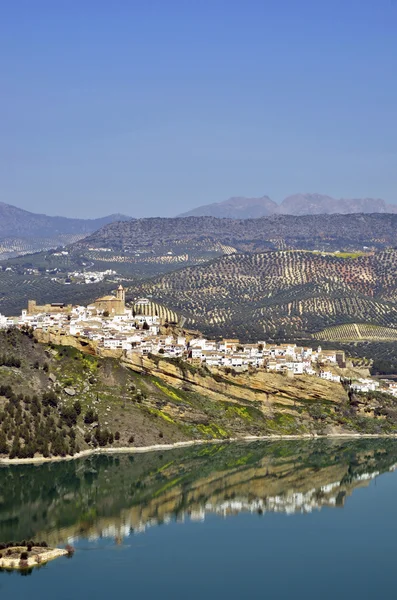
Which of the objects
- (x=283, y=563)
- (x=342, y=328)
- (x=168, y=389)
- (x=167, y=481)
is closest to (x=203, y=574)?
(x=283, y=563)

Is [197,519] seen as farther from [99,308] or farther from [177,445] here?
[99,308]

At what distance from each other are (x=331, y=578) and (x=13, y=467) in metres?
24.0

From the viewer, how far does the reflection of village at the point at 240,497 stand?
59.7 meters

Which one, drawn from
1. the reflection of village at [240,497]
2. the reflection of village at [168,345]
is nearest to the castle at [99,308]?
the reflection of village at [168,345]

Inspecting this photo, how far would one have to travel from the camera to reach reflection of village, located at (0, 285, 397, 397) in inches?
3782

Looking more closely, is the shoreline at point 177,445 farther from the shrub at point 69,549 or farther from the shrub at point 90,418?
the shrub at point 69,549

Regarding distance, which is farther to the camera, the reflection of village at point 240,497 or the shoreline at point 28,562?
the reflection of village at point 240,497

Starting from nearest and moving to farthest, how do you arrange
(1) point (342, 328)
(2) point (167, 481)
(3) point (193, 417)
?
(2) point (167, 481) < (3) point (193, 417) < (1) point (342, 328)

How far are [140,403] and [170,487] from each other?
15165 millimetres

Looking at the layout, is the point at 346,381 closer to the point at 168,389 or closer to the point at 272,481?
the point at 168,389

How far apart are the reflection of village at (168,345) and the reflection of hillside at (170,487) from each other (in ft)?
51.0

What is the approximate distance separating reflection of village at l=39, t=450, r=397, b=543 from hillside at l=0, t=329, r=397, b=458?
8238 millimetres

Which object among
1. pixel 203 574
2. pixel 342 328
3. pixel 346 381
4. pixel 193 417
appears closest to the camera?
pixel 203 574

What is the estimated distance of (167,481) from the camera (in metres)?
69.9
